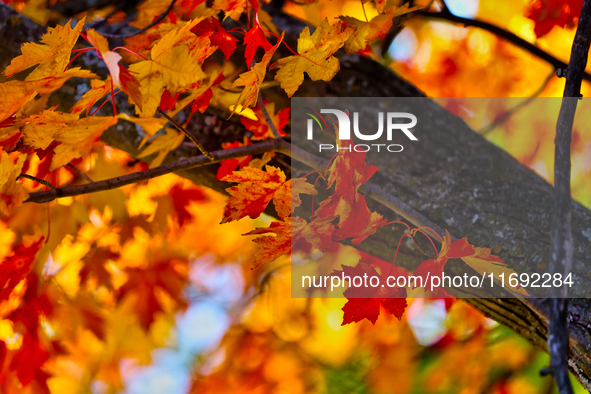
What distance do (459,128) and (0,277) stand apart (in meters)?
1.38

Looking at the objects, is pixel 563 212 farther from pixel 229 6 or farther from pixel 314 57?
pixel 229 6

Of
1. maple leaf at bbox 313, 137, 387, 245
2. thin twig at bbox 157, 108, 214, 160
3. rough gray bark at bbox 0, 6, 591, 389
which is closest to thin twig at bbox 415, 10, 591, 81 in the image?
rough gray bark at bbox 0, 6, 591, 389

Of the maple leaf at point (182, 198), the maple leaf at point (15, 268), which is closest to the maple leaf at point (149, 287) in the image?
the maple leaf at point (182, 198)

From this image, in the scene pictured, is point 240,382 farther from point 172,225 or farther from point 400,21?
point 400,21

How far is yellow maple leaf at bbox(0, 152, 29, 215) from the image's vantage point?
56 cm

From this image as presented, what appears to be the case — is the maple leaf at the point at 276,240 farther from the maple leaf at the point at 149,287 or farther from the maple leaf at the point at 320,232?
the maple leaf at the point at 149,287

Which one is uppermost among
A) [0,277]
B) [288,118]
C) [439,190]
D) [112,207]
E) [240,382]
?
[288,118]

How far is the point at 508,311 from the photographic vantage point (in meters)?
0.88

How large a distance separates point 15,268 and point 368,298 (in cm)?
98

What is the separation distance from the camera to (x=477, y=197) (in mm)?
891

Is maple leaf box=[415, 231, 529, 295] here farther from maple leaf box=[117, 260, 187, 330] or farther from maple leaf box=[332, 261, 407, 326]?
maple leaf box=[117, 260, 187, 330]

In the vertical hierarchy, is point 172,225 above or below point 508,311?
below

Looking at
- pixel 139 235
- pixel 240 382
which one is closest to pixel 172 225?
pixel 139 235

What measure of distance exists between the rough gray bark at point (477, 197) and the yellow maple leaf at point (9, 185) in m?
0.36
